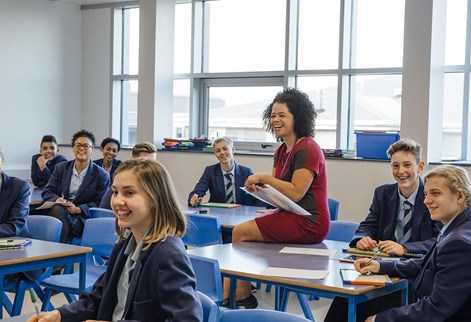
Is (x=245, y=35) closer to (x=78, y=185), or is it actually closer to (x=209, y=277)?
(x=78, y=185)

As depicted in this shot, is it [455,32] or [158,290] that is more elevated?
[455,32]

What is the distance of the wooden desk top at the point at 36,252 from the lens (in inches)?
123

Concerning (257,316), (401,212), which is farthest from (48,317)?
(401,212)

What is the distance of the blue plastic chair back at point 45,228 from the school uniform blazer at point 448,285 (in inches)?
85.6

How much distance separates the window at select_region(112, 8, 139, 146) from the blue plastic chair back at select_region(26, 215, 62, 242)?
5190 mm

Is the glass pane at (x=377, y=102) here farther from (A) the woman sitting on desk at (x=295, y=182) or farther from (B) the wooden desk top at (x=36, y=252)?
(B) the wooden desk top at (x=36, y=252)

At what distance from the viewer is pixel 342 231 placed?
4.16m

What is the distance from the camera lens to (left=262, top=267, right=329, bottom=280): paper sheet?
2805 mm

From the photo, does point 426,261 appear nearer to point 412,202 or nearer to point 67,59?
point 412,202

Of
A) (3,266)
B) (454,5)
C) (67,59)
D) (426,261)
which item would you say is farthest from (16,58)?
(426,261)

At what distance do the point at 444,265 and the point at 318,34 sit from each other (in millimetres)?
5307

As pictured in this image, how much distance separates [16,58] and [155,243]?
23.6ft

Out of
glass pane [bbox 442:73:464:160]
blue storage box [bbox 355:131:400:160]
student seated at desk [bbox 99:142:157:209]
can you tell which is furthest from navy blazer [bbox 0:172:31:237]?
glass pane [bbox 442:73:464:160]

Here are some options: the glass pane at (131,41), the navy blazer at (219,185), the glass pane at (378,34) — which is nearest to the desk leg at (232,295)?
the navy blazer at (219,185)
